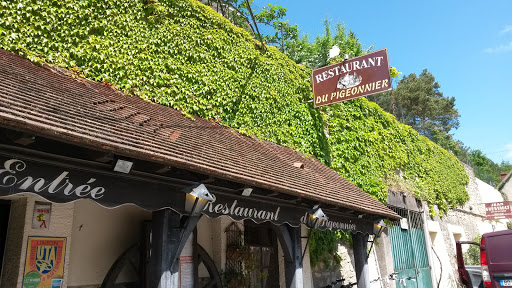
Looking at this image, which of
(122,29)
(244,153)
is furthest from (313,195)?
(122,29)

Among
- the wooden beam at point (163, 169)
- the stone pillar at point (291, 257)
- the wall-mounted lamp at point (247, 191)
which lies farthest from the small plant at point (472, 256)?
the wooden beam at point (163, 169)

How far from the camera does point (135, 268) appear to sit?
19.0 ft

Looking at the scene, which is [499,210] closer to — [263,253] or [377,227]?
[377,227]

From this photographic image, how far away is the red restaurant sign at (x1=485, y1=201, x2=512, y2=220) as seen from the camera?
17.6 metres

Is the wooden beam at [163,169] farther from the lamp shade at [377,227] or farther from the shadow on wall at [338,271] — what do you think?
the shadow on wall at [338,271]

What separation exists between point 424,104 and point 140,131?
38.4 meters

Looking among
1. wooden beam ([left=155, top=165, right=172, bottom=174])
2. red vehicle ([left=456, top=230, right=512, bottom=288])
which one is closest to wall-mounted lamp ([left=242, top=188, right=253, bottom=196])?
wooden beam ([left=155, top=165, right=172, bottom=174])

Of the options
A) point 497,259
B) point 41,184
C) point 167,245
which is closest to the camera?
point 41,184

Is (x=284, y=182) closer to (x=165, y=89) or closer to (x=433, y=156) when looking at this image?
(x=165, y=89)

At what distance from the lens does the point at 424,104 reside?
3822cm

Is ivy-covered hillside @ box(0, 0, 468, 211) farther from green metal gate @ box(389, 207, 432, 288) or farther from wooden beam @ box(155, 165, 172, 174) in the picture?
wooden beam @ box(155, 165, 172, 174)

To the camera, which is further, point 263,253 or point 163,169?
point 263,253

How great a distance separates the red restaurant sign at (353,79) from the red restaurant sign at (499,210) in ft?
43.9

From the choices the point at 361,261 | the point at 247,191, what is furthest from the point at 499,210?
the point at 247,191
